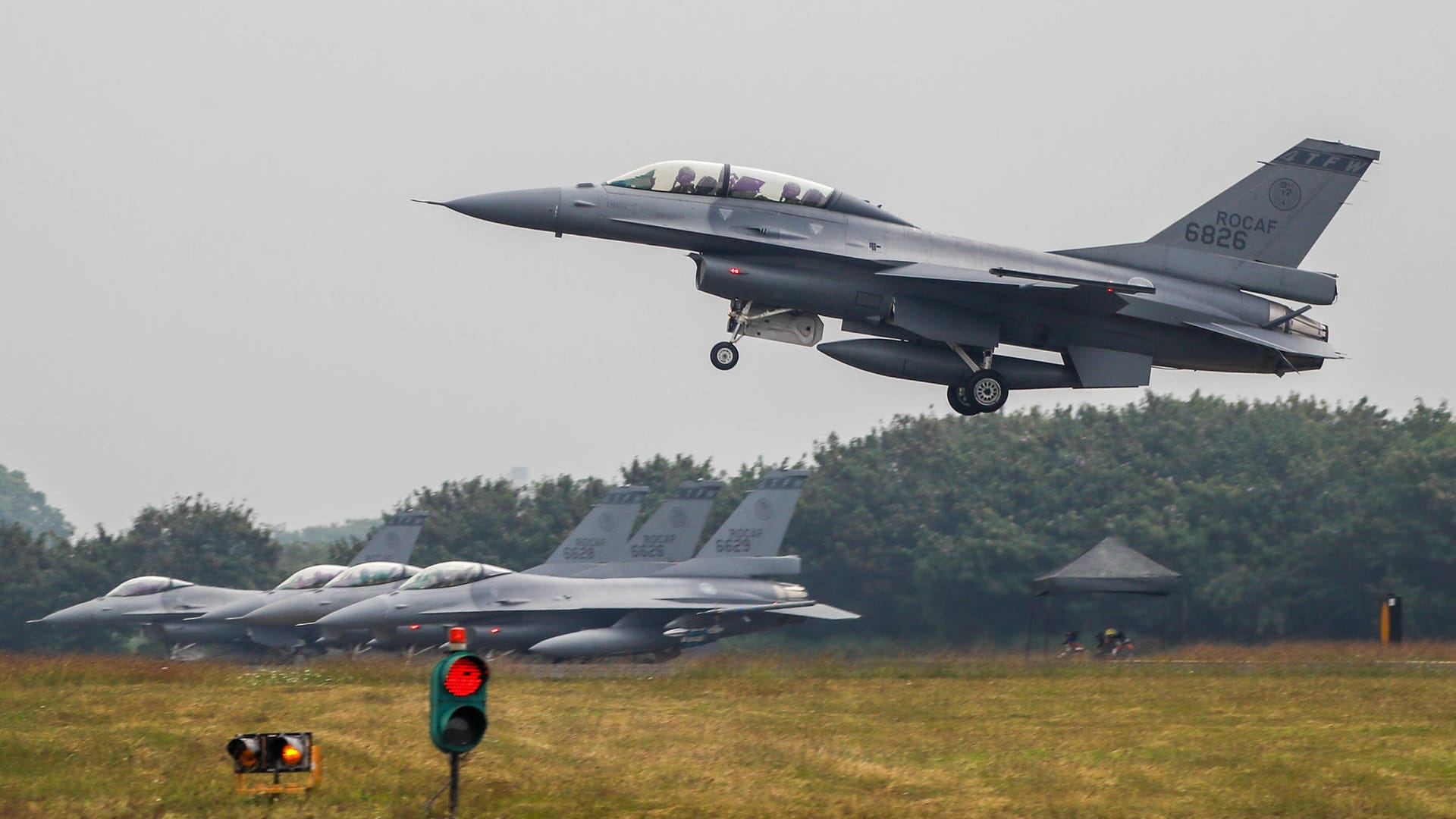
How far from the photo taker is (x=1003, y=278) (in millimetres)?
23359

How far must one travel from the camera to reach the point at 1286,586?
43.7m

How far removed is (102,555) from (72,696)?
4098 cm

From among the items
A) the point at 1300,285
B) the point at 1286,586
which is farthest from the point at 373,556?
the point at 1300,285

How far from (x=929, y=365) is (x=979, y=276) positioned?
1.50m

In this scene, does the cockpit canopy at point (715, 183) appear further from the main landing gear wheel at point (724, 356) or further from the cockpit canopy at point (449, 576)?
the cockpit canopy at point (449, 576)

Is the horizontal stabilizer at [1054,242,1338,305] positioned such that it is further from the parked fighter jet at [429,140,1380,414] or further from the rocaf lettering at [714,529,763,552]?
the rocaf lettering at [714,529,763,552]

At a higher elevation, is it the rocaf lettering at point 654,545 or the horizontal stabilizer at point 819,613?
the rocaf lettering at point 654,545

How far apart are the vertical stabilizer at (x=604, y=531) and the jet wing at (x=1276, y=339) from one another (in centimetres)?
2200

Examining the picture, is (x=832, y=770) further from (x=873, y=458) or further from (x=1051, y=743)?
(x=873, y=458)

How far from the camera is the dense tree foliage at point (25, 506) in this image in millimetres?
184250

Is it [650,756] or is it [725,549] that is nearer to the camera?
[650,756]

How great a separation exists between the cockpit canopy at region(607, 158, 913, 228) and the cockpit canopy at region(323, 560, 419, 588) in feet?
56.2

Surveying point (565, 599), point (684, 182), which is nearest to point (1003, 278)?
point (684, 182)

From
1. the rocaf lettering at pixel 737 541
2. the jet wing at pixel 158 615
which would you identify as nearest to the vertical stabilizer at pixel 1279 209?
the rocaf lettering at pixel 737 541
